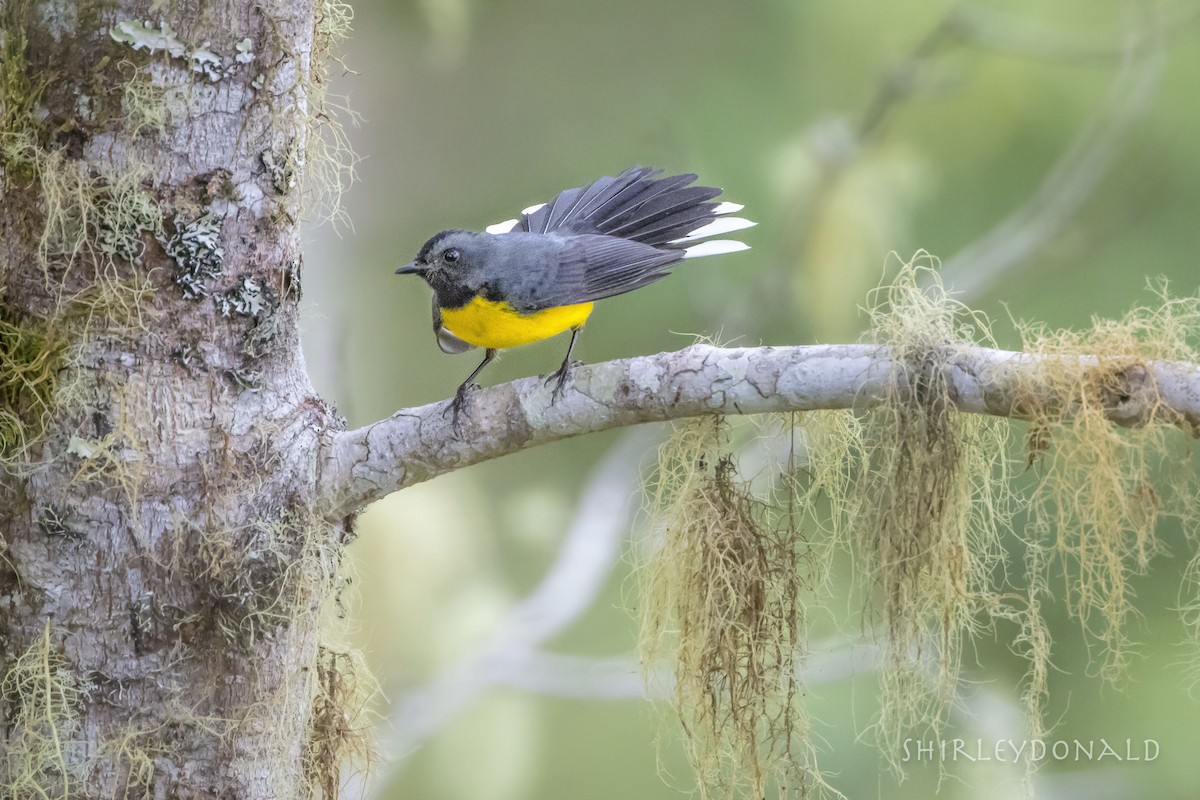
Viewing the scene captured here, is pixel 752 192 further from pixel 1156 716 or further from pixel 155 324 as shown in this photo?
pixel 155 324

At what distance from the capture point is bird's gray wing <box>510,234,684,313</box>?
3.85ft

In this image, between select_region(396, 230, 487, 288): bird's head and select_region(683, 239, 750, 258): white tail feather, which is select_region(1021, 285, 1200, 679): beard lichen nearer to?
select_region(683, 239, 750, 258): white tail feather

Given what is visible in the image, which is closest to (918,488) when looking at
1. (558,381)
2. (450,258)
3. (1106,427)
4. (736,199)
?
(1106,427)

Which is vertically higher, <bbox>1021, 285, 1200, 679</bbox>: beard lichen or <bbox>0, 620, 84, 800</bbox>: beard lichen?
<bbox>1021, 285, 1200, 679</bbox>: beard lichen

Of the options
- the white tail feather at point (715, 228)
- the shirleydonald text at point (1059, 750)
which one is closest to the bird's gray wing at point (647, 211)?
the white tail feather at point (715, 228)

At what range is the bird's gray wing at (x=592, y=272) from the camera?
1.17m

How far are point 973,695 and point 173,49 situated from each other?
2.12 metres

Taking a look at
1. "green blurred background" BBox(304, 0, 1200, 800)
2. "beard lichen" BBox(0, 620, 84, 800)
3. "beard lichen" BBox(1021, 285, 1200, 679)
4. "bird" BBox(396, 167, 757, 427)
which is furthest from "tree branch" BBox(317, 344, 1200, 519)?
"green blurred background" BBox(304, 0, 1200, 800)

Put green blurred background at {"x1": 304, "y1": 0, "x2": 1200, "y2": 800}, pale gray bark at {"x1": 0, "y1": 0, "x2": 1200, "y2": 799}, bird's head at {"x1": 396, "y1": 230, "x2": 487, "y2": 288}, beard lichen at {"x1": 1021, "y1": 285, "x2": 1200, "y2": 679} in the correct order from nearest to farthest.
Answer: beard lichen at {"x1": 1021, "y1": 285, "x2": 1200, "y2": 679} → pale gray bark at {"x1": 0, "y1": 0, "x2": 1200, "y2": 799} → bird's head at {"x1": 396, "y1": 230, "x2": 487, "y2": 288} → green blurred background at {"x1": 304, "y1": 0, "x2": 1200, "y2": 800}

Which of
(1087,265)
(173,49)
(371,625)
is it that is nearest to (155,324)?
(173,49)

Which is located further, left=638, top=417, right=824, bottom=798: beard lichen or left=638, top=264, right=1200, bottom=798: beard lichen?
left=638, top=417, right=824, bottom=798: beard lichen

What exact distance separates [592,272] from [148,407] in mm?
456

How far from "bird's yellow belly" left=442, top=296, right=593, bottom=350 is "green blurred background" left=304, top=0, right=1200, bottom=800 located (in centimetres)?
132

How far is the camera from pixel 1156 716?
8.36 ft
